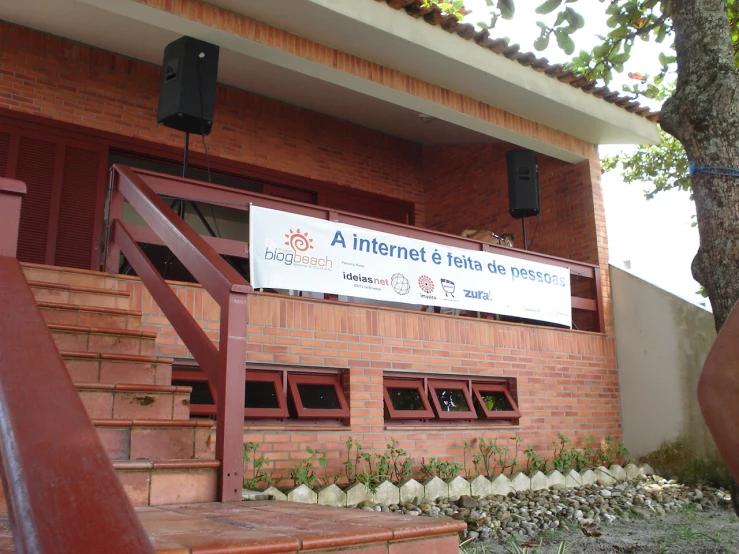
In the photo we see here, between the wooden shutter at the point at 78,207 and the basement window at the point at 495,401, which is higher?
the wooden shutter at the point at 78,207

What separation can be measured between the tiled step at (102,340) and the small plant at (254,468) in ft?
4.26

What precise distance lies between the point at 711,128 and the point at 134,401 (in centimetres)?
312

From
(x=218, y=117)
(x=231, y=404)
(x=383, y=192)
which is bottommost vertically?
(x=231, y=404)

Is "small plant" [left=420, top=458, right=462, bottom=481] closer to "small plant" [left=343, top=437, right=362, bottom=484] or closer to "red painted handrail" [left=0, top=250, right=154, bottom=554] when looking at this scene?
"small plant" [left=343, top=437, right=362, bottom=484]

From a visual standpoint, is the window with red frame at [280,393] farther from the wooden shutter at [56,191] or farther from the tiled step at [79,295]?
the wooden shutter at [56,191]

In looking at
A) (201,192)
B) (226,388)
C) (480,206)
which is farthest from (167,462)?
(480,206)

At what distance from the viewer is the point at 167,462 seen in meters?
2.88

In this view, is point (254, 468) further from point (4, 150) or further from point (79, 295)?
point (4, 150)

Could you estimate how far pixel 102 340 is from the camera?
4242 mm

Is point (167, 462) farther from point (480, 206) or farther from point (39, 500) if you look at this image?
point (480, 206)

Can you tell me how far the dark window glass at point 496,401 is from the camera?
7.36m

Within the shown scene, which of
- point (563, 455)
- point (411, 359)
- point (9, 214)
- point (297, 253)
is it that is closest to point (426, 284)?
point (411, 359)

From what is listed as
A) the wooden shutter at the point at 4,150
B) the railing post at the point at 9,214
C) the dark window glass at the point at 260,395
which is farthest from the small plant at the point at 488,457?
the wooden shutter at the point at 4,150

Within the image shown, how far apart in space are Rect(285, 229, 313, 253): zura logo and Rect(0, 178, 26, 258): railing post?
10.8 feet
